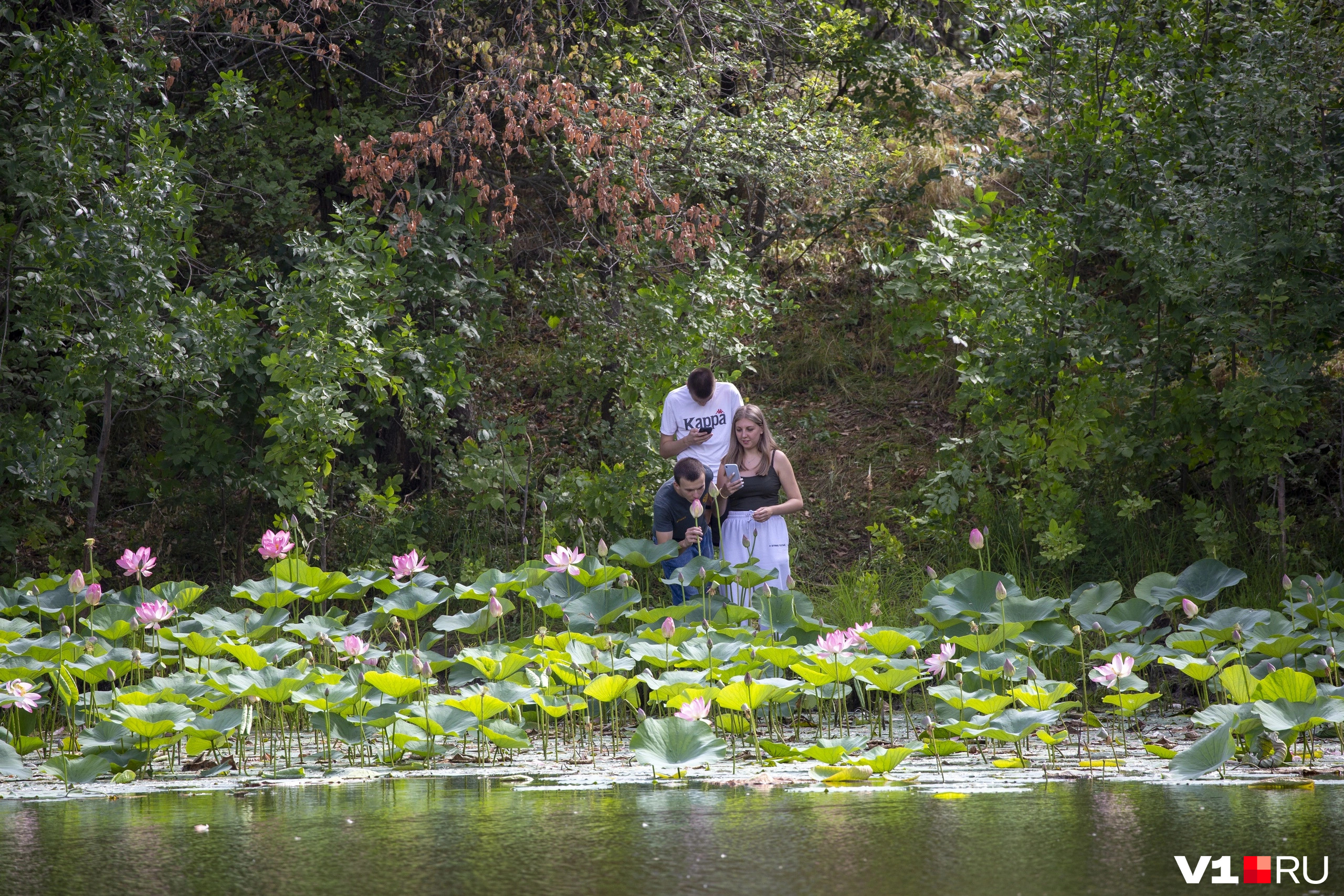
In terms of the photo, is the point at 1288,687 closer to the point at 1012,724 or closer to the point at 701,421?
the point at 1012,724

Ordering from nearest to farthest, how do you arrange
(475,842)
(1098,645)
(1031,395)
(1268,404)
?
(475,842) < (1098,645) < (1268,404) < (1031,395)

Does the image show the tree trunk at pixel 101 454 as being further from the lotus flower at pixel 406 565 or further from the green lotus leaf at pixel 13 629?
the lotus flower at pixel 406 565

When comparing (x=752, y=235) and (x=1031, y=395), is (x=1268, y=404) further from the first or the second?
(x=752, y=235)

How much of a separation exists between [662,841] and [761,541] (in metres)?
3.91

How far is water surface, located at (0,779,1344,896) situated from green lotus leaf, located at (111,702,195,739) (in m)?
0.27

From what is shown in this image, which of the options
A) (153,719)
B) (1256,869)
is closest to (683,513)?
(153,719)

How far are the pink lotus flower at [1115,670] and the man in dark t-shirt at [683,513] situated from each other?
2.48 meters

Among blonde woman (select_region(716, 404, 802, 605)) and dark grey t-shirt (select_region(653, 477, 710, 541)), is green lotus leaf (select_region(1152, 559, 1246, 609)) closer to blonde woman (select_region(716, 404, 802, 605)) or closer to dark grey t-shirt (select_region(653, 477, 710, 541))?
blonde woman (select_region(716, 404, 802, 605))

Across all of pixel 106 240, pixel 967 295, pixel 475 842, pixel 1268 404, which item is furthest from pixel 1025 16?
pixel 475 842

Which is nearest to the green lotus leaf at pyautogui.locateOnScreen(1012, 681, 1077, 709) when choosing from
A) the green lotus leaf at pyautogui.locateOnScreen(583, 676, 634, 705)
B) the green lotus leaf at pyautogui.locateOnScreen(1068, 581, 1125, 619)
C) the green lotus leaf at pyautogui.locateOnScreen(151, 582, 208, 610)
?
the green lotus leaf at pyautogui.locateOnScreen(1068, 581, 1125, 619)

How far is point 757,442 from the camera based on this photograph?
6.79 m

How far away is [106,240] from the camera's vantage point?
7113 millimetres

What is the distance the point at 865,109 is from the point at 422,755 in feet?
24.6

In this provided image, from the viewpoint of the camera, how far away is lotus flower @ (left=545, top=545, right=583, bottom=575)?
207 inches
